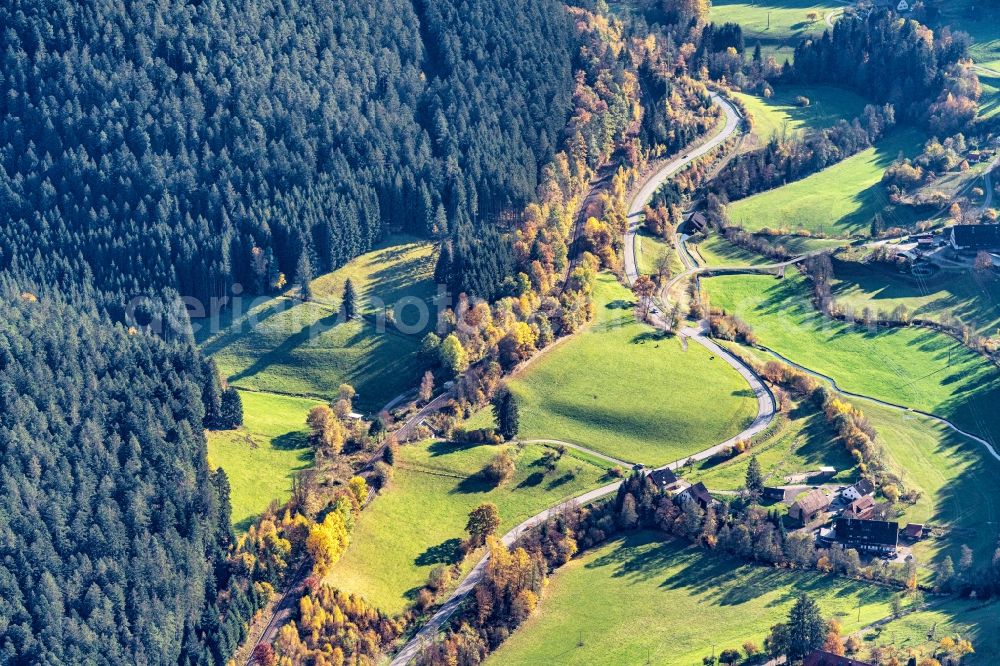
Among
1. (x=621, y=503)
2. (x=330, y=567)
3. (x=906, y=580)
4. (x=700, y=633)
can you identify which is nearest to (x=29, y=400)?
(x=330, y=567)

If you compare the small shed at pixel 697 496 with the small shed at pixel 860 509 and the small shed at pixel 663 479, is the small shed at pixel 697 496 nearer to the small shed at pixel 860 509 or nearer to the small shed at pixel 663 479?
the small shed at pixel 663 479

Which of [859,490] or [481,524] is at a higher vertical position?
[481,524]

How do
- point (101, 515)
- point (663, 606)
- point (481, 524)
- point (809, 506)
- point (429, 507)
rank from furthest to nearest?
point (429, 507)
point (481, 524)
point (809, 506)
point (101, 515)
point (663, 606)

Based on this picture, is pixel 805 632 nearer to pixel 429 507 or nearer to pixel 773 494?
pixel 773 494

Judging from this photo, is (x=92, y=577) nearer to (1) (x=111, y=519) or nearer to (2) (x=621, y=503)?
(1) (x=111, y=519)

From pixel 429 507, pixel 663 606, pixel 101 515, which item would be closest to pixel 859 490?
pixel 663 606

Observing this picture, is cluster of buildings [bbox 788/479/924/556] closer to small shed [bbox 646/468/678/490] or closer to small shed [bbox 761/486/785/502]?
small shed [bbox 761/486/785/502]
